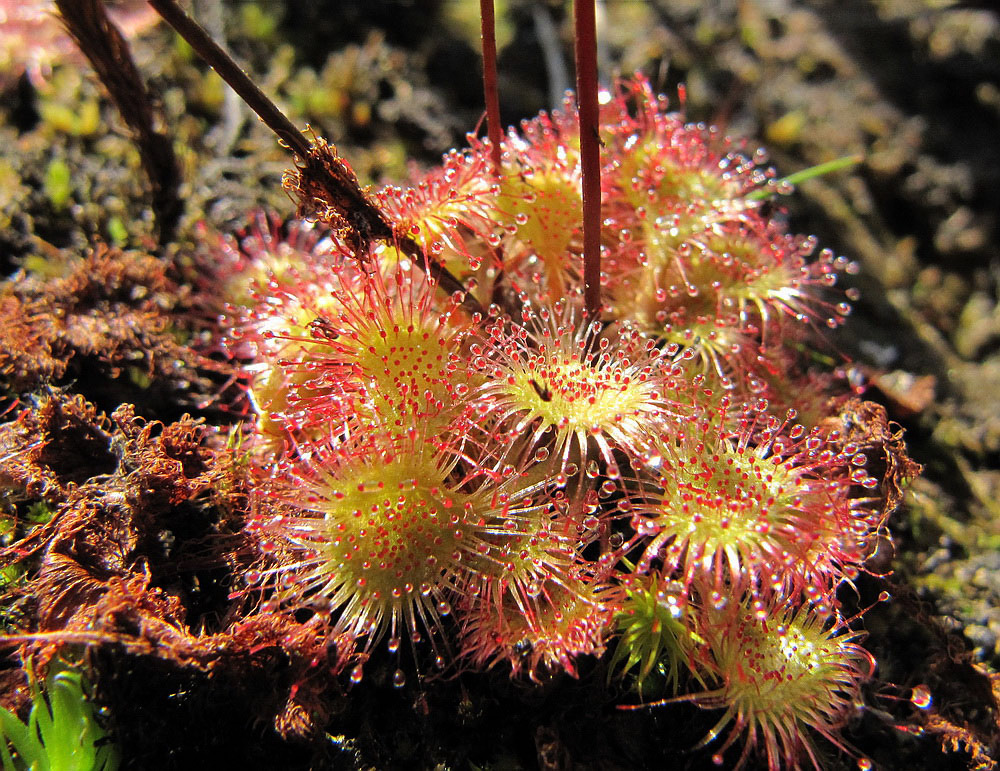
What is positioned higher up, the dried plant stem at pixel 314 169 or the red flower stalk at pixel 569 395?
the dried plant stem at pixel 314 169

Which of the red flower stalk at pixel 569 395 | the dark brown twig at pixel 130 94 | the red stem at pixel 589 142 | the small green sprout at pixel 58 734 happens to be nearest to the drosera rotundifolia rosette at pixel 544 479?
the red flower stalk at pixel 569 395

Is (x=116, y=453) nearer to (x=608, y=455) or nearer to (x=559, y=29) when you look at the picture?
(x=608, y=455)

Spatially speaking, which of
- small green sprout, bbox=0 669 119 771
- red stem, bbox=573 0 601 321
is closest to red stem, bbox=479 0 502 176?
red stem, bbox=573 0 601 321

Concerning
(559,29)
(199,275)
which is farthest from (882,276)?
(199,275)

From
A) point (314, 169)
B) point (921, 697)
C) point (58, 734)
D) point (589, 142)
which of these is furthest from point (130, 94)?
point (921, 697)

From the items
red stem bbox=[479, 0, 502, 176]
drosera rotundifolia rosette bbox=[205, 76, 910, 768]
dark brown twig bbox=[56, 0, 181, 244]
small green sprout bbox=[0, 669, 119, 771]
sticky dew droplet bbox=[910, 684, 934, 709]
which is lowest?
small green sprout bbox=[0, 669, 119, 771]

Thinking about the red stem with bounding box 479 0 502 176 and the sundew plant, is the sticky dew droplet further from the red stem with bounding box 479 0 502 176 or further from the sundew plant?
the red stem with bounding box 479 0 502 176

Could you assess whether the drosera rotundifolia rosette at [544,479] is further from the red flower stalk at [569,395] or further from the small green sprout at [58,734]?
the small green sprout at [58,734]
